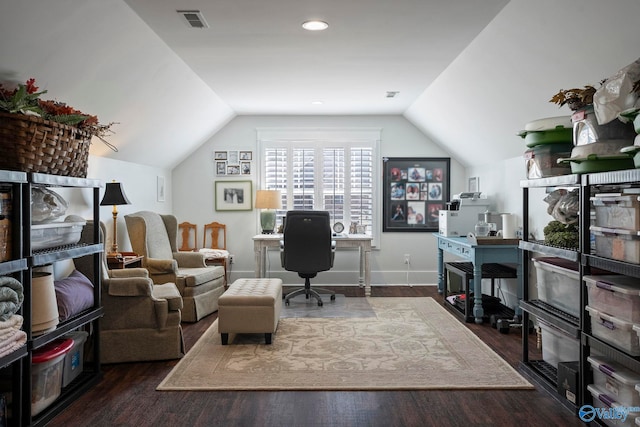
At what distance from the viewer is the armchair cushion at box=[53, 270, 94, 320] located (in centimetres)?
307

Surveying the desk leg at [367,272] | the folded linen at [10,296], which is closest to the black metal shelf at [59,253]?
the folded linen at [10,296]

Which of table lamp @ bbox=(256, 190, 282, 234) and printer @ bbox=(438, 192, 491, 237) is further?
table lamp @ bbox=(256, 190, 282, 234)

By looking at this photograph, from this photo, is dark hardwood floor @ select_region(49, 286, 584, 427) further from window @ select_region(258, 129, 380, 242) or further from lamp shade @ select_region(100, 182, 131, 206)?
window @ select_region(258, 129, 380, 242)

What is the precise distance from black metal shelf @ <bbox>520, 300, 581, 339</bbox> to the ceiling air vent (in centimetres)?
294

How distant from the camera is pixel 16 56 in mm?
2885

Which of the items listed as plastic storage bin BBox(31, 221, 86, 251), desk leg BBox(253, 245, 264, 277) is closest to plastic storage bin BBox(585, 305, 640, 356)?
plastic storage bin BBox(31, 221, 86, 251)

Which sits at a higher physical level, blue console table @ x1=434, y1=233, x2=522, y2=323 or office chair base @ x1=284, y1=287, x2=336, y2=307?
blue console table @ x1=434, y1=233, x2=522, y2=323

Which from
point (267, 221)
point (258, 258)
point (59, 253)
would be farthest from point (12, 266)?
point (267, 221)

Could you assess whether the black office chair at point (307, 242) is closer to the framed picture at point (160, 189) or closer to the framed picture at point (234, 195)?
the framed picture at point (234, 195)

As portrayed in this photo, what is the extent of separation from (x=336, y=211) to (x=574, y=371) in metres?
4.60

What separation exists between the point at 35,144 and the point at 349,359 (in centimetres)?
255

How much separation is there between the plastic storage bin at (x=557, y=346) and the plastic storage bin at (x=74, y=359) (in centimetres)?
300

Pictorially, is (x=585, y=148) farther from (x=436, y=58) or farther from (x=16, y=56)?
(x=16, y=56)

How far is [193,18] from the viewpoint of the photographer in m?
3.50
